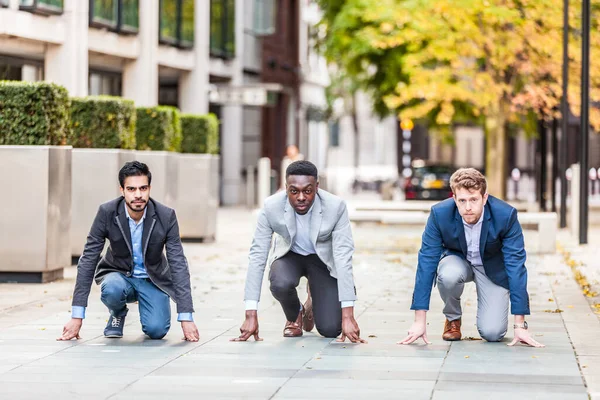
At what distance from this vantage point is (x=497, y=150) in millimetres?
31641

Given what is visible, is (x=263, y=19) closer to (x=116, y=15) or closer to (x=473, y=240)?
(x=116, y=15)

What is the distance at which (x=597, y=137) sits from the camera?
53625 millimetres

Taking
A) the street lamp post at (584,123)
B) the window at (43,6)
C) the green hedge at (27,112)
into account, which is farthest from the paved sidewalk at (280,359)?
the window at (43,6)

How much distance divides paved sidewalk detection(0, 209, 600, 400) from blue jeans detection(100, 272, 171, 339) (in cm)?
11

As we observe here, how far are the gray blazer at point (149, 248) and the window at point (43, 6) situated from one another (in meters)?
16.3

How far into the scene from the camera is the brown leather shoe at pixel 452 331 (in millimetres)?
10086

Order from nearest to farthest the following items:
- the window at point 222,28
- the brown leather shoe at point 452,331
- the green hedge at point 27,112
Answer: the brown leather shoe at point 452,331 → the green hedge at point 27,112 → the window at point 222,28

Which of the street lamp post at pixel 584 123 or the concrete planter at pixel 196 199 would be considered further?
the concrete planter at pixel 196 199

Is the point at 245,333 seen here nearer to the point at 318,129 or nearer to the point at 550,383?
the point at 550,383

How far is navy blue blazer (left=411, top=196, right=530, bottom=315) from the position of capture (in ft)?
32.0

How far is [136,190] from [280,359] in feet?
5.32

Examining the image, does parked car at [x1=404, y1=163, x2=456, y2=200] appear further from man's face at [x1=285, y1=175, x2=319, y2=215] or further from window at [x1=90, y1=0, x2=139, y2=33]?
man's face at [x1=285, y1=175, x2=319, y2=215]

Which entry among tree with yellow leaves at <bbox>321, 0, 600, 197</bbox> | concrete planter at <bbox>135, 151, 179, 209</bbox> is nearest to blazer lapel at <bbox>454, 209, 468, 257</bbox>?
concrete planter at <bbox>135, 151, 179, 209</bbox>

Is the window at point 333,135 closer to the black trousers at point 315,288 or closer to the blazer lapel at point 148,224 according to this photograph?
the black trousers at point 315,288
